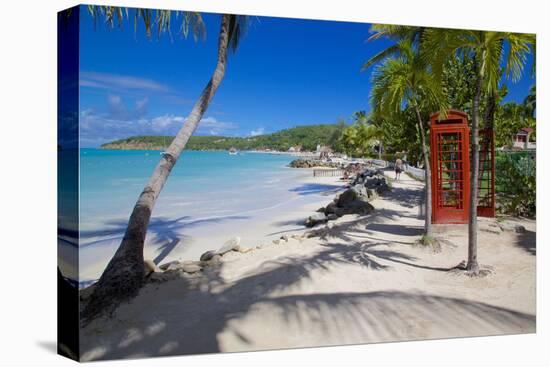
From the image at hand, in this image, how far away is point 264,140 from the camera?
5.74m

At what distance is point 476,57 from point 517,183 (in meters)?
2.13

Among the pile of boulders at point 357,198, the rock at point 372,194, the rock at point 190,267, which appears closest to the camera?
the rock at point 190,267

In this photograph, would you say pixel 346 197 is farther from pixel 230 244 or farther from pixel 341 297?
pixel 230 244

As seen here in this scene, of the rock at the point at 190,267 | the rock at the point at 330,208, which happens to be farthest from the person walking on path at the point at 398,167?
the rock at the point at 190,267

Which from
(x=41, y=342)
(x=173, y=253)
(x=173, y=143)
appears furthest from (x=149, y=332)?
(x=173, y=143)

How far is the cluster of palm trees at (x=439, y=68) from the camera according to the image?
5641 millimetres

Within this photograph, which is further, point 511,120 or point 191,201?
point 511,120

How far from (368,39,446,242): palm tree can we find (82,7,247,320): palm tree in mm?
2061

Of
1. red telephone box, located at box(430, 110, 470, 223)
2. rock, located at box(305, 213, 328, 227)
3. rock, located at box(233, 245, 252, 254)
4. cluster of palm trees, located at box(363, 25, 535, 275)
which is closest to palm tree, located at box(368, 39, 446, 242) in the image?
cluster of palm trees, located at box(363, 25, 535, 275)

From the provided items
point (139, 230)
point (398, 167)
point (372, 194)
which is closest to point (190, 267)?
point (139, 230)

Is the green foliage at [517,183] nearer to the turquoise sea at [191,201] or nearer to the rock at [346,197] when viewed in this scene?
the rock at [346,197]

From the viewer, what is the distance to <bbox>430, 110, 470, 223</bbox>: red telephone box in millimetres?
A: 6258

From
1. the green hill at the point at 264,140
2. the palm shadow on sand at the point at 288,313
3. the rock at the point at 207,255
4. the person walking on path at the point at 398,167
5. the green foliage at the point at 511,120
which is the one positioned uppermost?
the green foliage at the point at 511,120

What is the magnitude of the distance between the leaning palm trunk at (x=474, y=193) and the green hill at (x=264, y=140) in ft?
5.56
